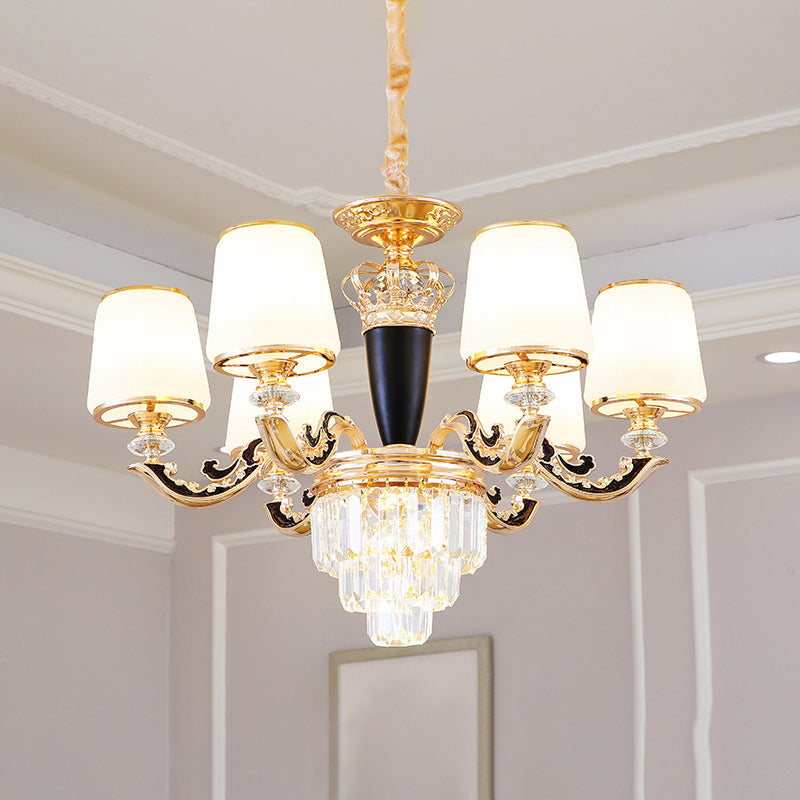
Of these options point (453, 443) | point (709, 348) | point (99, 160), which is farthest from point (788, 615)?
point (99, 160)

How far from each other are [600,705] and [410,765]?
606 mm

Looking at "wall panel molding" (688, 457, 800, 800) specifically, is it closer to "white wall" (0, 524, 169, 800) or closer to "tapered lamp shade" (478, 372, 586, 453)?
"tapered lamp shade" (478, 372, 586, 453)

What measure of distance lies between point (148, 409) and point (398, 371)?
0.32 meters

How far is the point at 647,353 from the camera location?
5.51 feet

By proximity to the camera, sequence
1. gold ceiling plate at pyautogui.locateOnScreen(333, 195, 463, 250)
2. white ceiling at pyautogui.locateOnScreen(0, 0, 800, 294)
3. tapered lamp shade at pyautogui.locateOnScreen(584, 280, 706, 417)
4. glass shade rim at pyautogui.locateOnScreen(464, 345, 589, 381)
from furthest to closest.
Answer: white ceiling at pyautogui.locateOnScreen(0, 0, 800, 294) < tapered lamp shade at pyautogui.locateOnScreen(584, 280, 706, 417) < gold ceiling plate at pyautogui.locateOnScreen(333, 195, 463, 250) < glass shade rim at pyautogui.locateOnScreen(464, 345, 589, 381)

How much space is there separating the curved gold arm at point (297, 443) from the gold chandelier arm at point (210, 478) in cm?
12

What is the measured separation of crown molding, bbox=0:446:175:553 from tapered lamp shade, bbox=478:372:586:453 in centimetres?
241

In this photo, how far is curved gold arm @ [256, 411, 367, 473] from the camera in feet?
4.96

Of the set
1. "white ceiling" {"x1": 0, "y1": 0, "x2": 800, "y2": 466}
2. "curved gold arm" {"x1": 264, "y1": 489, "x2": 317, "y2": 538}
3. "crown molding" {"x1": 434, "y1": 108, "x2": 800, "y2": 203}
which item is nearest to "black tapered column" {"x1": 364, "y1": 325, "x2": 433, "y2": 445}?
"curved gold arm" {"x1": 264, "y1": 489, "x2": 317, "y2": 538}

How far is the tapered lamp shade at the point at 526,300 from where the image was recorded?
4.82ft

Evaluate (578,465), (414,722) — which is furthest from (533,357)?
(414,722)

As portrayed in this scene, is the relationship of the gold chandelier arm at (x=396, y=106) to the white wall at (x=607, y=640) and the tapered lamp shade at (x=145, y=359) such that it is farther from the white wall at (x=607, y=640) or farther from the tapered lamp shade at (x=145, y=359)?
the white wall at (x=607, y=640)

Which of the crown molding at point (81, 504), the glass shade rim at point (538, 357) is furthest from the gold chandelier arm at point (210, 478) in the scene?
the crown molding at point (81, 504)

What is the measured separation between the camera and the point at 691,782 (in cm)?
332
